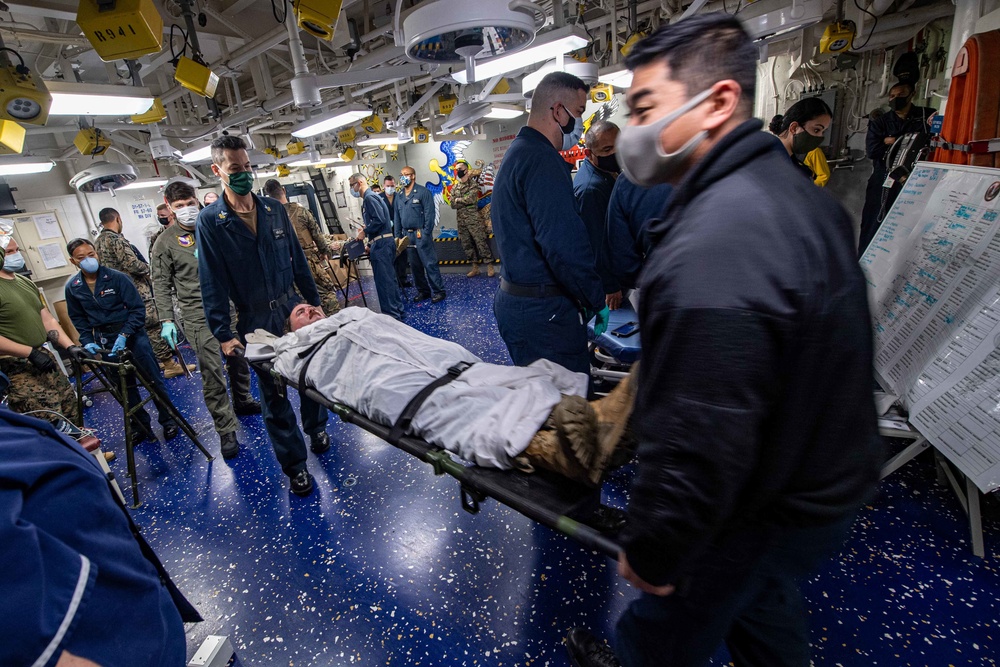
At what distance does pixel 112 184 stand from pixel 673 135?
6979mm

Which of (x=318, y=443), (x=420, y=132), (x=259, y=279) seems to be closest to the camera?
(x=259, y=279)

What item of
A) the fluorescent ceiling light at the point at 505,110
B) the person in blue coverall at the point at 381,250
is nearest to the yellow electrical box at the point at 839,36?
the fluorescent ceiling light at the point at 505,110

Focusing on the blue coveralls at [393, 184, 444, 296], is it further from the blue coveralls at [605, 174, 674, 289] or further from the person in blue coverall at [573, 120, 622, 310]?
the blue coveralls at [605, 174, 674, 289]

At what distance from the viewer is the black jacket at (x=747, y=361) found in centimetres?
74

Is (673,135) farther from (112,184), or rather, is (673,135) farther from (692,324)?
(112,184)

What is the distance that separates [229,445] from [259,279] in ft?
4.51

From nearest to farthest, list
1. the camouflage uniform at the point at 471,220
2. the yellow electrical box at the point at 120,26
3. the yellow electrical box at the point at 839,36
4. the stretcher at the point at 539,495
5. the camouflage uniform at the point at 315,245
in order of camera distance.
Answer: the stretcher at the point at 539,495 < the yellow electrical box at the point at 120,26 < the yellow electrical box at the point at 839,36 < the camouflage uniform at the point at 315,245 < the camouflage uniform at the point at 471,220

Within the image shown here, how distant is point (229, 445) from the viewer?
10.7ft

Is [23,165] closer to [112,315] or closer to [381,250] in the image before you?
[112,315]

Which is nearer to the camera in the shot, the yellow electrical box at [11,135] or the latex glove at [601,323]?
the latex glove at [601,323]

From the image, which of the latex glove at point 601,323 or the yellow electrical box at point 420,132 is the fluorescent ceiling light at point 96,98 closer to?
the latex glove at point 601,323

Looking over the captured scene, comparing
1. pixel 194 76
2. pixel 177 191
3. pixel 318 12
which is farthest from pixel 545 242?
pixel 177 191

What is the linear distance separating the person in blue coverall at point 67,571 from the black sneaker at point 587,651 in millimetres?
1221

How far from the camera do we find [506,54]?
8.06 feet
